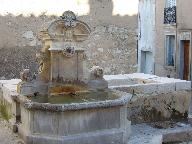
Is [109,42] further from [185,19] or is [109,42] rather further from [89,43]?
[185,19]

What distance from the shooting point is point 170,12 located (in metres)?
16.1

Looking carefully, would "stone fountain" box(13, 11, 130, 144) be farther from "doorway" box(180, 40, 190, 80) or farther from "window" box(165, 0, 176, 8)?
"window" box(165, 0, 176, 8)

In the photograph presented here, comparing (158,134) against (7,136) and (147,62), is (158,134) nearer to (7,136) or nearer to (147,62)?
(7,136)

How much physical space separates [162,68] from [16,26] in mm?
6235

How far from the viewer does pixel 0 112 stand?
845cm

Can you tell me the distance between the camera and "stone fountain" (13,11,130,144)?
6.28 metres

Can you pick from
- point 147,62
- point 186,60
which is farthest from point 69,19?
point 147,62

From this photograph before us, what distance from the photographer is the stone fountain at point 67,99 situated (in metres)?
6.28

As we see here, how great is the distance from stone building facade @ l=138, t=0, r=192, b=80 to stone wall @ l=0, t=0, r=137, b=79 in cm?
124

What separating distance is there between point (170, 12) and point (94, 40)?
3.24 meters

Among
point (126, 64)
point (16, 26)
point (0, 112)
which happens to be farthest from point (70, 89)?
point (126, 64)

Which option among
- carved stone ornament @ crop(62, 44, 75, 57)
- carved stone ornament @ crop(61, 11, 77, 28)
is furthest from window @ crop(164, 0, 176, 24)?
carved stone ornament @ crop(62, 44, 75, 57)

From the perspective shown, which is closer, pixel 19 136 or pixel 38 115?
pixel 38 115

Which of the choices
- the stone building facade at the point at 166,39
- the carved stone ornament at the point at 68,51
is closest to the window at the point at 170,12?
the stone building facade at the point at 166,39
